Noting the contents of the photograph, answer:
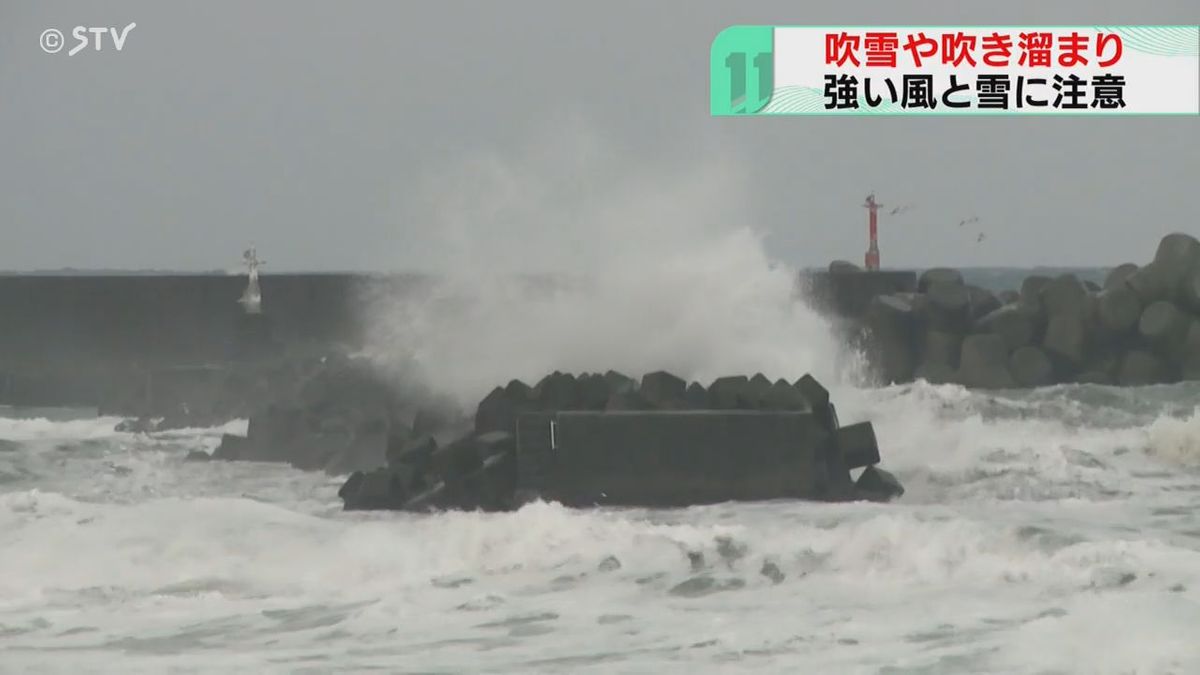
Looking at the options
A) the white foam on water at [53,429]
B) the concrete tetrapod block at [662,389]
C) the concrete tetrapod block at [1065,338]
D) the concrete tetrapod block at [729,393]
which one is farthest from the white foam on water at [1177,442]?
the white foam on water at [53,429]

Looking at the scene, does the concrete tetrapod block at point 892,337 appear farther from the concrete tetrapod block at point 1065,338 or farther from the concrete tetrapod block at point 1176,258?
the concrete tetrapod block at point 1176,258

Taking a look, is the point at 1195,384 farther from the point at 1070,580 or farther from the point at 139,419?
the point at 139,419

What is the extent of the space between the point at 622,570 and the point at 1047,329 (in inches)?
115

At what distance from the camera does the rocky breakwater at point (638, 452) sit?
4410 mm

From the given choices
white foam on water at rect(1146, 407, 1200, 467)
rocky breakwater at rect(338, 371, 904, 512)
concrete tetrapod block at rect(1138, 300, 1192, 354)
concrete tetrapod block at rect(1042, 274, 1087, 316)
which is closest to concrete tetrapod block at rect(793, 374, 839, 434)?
rocky breakwater at rect(338, 371, 904, 512)

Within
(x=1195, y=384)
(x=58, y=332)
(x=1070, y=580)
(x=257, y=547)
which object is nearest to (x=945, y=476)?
(x=1070, y=580)

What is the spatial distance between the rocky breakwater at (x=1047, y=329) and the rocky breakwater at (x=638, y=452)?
50.7 inches

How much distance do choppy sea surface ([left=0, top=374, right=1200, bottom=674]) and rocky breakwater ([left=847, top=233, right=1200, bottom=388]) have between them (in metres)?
0.52

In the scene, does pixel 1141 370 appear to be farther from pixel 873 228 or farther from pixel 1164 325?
pixel 873 228

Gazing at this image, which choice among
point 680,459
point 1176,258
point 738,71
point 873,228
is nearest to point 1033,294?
point 1176,258

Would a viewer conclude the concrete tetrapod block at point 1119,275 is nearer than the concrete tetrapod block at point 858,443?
No

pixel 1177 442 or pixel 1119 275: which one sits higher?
pixel 1119 275

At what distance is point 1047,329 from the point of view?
6.12 meters

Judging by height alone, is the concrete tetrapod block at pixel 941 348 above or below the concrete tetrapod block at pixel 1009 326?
below
